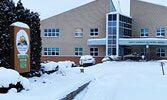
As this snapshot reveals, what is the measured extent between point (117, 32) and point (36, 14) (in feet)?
87.7

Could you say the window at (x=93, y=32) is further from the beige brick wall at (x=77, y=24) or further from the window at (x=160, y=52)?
the window at (x=160, y=52)

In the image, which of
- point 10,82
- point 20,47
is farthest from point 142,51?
point 10,82

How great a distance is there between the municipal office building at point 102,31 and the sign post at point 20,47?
28.0m

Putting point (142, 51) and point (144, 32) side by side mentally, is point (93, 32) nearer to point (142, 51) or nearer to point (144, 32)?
point (144, 32)

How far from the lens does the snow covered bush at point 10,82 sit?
5373mm

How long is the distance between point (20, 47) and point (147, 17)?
34.9 meters

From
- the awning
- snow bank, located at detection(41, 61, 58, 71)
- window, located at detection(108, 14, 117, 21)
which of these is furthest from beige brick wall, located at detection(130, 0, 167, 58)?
snow bank, located at detection(41, 61, 58, 71)

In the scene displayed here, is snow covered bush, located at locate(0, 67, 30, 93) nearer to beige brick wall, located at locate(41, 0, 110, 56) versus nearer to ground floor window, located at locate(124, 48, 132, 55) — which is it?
beige brick wall, located at locate(41, 0, 110, 56)

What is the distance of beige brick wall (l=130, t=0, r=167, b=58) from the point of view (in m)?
38.3

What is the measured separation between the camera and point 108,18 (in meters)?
36.4

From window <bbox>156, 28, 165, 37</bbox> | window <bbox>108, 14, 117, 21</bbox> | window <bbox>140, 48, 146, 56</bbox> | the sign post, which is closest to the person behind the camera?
the sign post

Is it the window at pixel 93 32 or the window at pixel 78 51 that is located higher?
the window at pixel 93 32

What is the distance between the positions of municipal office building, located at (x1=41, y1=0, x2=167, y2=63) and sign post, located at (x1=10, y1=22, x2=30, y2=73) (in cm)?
2803

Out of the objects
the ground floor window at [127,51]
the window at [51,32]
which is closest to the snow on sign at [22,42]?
the ground floor window at [127,51]
